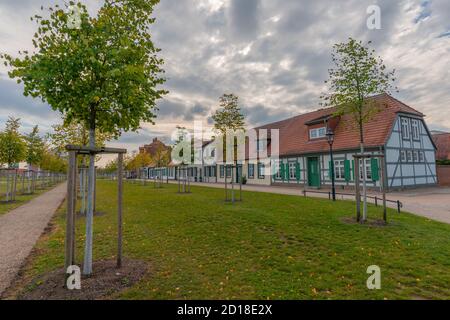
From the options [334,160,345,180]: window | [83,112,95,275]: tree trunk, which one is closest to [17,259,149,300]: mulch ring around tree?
[83,112,95,275]: tree trunk

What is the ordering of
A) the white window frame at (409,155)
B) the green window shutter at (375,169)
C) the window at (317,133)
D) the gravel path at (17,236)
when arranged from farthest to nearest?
the window at (317,133) < the white window frame at (409,155) < the green window shutter at (375,169) < the gravel path at (17,236)

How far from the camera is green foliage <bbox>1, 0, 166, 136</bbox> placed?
3.70 meters

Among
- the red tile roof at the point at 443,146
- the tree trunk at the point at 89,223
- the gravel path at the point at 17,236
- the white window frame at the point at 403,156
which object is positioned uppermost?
the red tile roof at the point at 443,146

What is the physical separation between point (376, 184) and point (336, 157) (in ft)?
11.9

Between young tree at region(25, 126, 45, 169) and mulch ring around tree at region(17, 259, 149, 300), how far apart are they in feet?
65.2

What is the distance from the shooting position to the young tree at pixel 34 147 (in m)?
19.9

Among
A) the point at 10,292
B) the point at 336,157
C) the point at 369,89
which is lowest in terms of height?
the point at 10,292

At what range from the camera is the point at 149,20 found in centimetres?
455

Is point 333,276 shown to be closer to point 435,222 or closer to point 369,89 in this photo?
point 435,222

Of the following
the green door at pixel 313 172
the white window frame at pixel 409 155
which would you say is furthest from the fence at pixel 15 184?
the white window frame at pixel 409 155

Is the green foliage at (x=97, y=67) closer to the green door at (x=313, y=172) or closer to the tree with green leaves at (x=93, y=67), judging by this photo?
the tree with green leaves at (x=93, y=67)

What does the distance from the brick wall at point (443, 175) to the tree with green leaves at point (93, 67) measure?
27.4 meters
